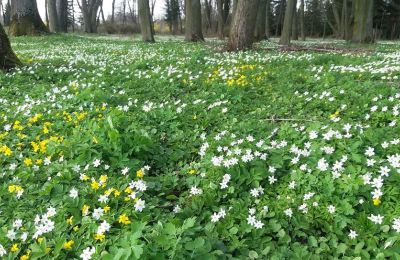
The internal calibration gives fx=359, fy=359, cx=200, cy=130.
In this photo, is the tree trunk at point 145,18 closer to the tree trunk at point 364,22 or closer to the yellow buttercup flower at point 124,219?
the tree trunk at point 364,22

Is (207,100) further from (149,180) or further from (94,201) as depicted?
(94,201)

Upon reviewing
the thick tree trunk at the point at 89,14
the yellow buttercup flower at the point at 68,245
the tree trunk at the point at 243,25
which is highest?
the thick tree trunk at the point at 89,14

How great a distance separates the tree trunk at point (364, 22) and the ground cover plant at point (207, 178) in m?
14.7

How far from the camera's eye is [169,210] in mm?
2980

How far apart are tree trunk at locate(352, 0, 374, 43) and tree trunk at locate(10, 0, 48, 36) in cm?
1680

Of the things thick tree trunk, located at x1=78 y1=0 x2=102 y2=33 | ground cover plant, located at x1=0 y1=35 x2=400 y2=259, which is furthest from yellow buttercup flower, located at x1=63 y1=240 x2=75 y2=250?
thick tree trunk, located at x1=78 y1=0 x2=102 y2=33

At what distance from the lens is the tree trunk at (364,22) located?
58.5 ft

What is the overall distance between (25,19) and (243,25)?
13606mm

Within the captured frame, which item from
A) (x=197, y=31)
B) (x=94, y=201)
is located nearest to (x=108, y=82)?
(x=94, y=201)

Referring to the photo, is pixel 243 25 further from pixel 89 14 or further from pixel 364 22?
pixel 89 14

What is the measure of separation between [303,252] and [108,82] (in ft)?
16.9

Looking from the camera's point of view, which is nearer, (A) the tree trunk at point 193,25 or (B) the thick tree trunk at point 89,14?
(A) the tree trunk at point 193,25

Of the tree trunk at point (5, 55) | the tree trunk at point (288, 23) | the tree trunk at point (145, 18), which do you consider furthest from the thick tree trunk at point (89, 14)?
the tree trunk at point (5, 55)

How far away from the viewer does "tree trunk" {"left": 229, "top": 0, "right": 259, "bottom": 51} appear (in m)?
10.5
